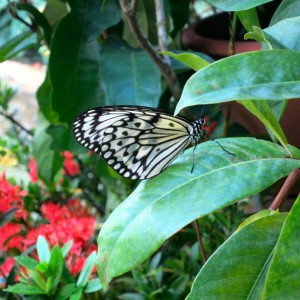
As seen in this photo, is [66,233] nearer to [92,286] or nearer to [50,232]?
[50,232]

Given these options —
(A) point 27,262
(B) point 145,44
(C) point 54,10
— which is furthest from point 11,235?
(C) point 54,10

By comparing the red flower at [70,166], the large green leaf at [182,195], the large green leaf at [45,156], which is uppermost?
the large green leaf at [182,195]

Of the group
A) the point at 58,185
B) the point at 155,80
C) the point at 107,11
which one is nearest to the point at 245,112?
the point at 155,80

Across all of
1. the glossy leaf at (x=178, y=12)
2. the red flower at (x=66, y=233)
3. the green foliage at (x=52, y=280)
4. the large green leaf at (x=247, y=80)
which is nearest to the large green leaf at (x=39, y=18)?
the glossy leaf at (x=178, y=12)

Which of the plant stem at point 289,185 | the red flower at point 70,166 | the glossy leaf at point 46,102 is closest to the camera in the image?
the plant stem at point 289,185

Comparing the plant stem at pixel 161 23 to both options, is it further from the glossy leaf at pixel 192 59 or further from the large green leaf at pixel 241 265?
the large green leaf at pixel 241 265

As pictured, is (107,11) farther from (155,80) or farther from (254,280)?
(254,280)

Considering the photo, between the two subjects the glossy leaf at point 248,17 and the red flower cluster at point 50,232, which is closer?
the glossy leaf at point 248,17

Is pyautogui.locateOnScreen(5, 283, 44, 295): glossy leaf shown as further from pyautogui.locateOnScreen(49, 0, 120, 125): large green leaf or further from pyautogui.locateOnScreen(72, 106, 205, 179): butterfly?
pyautogui.locateOnScreen(49, 0, 120, 125): large green leaf
